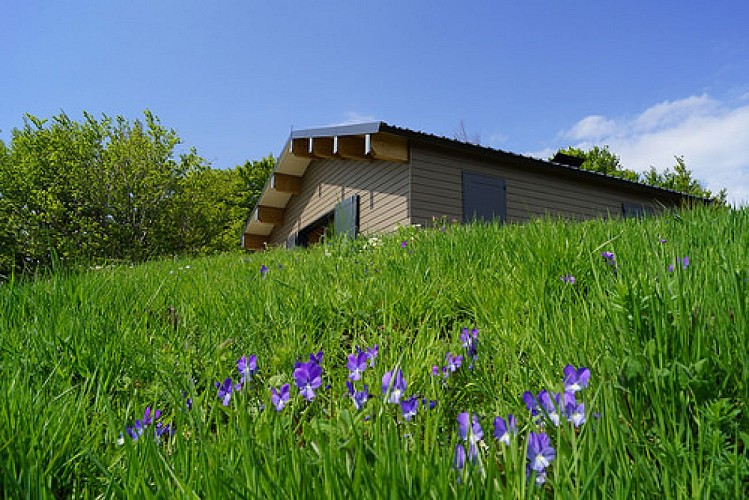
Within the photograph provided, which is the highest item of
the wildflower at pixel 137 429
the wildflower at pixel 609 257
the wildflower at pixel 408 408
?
the wildflower at pixel 609 257

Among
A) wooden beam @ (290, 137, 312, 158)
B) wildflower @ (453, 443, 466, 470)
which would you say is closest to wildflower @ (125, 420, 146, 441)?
wildflower @ (453, 443, 466, 470)

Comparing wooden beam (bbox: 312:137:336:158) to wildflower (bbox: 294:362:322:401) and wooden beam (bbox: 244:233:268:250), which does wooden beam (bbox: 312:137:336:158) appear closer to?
wooden beam (bbox: 244:233:268:250)

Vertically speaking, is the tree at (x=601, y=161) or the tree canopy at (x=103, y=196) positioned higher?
the tree at (x=601, y=161)

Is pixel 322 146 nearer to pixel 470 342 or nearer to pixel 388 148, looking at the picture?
pixel 388 148

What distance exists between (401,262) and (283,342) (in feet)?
4.79

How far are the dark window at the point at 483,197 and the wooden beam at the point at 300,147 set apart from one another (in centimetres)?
522

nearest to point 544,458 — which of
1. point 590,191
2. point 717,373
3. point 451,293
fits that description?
point 717,373

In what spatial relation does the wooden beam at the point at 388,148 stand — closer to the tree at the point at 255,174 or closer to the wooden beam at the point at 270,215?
the wooden beam at the point at 270,215

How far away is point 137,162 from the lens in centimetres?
2525

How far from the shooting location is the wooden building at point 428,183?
42.6ft

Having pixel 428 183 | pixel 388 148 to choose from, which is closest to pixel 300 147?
pixel 388 148

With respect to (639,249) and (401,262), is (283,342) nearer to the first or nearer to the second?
(401,262)

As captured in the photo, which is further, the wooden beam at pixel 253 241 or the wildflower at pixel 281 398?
the wooden beam at pixel 253 241

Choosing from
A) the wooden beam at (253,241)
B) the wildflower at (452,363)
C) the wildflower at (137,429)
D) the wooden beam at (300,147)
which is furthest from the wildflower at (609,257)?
the wooden beam at (253,241)
